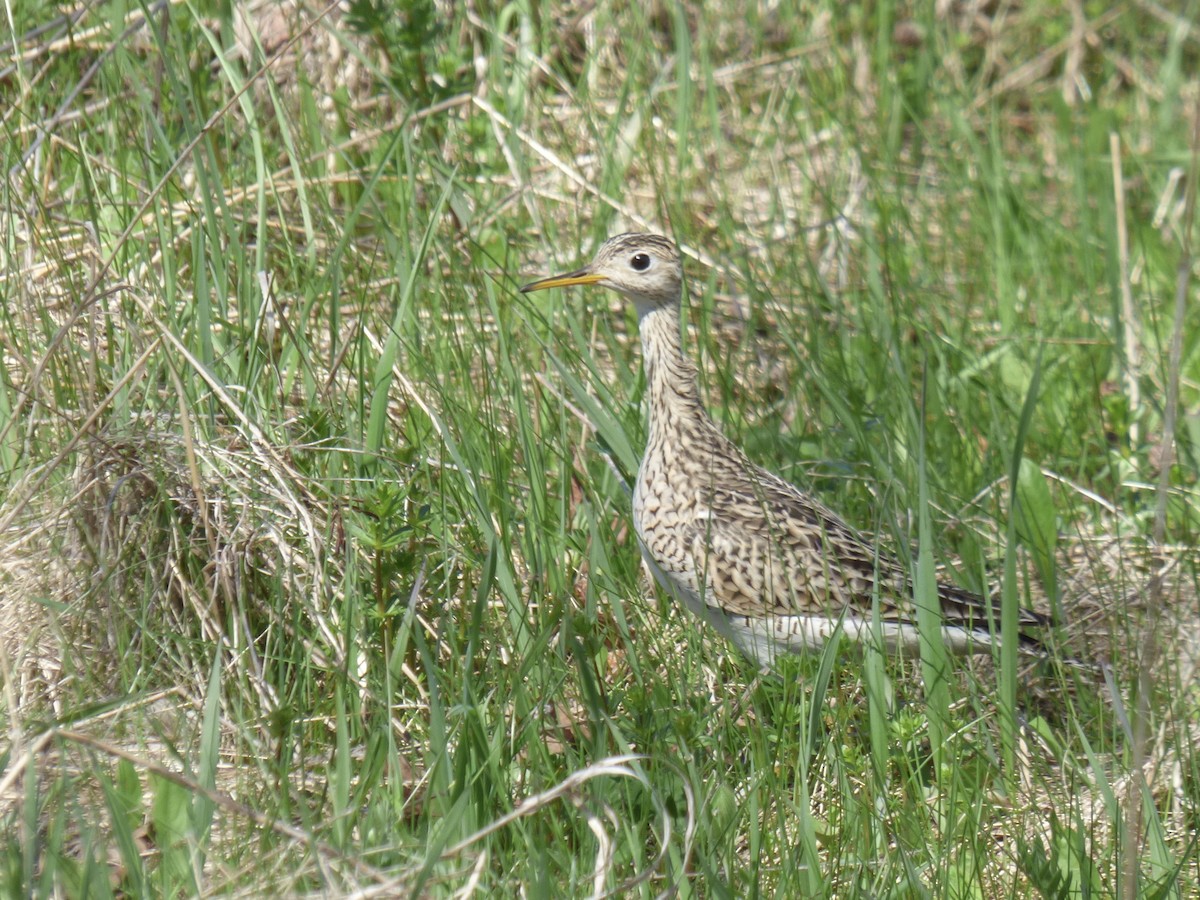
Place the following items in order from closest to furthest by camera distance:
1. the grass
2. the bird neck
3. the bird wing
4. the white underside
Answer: the grass < the white underside < the bird wing < the bird neck

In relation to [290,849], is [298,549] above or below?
above

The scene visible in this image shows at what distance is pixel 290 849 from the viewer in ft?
10.0

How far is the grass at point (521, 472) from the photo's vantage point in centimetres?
334

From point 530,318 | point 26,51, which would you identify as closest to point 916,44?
point 530,318

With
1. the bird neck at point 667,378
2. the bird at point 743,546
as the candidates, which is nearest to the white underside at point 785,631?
the bird at point 743,546

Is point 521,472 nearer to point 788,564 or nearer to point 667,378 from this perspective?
point 667,378

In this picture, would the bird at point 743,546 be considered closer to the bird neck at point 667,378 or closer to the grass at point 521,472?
the bird neck at point 667,378

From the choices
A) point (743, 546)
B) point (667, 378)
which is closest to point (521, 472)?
point (667, 378)

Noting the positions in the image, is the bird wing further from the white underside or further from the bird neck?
the bird neck

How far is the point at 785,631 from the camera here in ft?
14.7

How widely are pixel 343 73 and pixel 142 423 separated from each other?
292cm

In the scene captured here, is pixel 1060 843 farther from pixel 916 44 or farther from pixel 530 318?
pixel 916 44

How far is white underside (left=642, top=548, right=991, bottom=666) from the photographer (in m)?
4.26

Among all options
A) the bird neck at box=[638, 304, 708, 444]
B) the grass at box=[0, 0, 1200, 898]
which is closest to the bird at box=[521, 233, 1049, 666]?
the bird neck at box=[638, 304, 708, 444]
